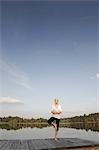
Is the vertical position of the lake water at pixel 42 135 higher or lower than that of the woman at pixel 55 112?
lower

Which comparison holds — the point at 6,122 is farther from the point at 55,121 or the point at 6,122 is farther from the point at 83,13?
the point at 55,121

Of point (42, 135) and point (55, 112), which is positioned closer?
point (55, 112)

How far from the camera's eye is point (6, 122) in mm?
14523

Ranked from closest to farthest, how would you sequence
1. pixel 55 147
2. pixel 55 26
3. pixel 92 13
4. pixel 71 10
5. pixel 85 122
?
pixel 55 147, pixel 92 13, pixel 71 10, pixel 55 26, pixel 85 122

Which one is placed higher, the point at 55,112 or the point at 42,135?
the point at 55,112

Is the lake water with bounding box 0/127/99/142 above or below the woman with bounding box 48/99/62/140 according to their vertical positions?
below

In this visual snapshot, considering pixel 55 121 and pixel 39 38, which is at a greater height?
pixel 39 38

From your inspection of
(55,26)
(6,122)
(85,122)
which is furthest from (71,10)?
(85,122)

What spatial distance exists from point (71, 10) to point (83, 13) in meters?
1.45

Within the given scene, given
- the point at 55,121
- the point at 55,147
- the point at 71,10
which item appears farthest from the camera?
the point at 71,10

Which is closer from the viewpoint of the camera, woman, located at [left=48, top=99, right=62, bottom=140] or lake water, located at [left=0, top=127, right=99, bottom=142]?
woman, located at [left=48, top=99, right=62, bottom=140]

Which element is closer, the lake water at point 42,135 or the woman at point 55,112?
the woman at point 55,112

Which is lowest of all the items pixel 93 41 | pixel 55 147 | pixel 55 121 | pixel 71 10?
pixel 55 147

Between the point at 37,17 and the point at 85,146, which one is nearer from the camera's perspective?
the point at 85,146
